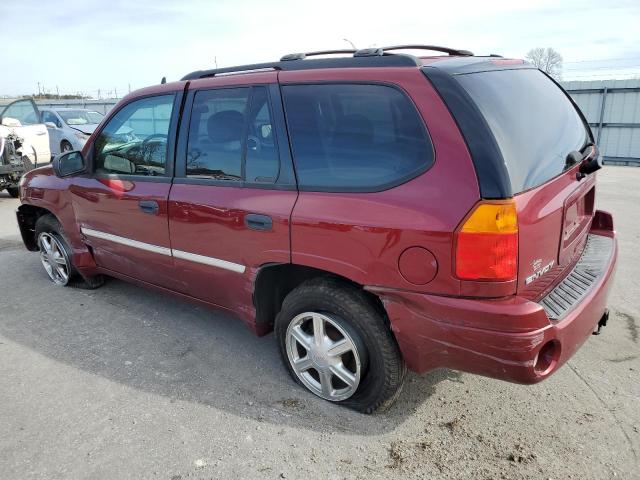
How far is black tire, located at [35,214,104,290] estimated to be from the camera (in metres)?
4.52

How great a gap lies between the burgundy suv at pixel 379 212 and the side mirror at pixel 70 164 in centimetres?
63

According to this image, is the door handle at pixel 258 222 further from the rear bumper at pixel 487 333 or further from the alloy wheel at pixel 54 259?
the alloy wheel at pixel 54 259

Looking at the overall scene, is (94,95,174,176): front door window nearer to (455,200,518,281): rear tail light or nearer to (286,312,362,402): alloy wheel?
(286,312,362,402): alloy wheel

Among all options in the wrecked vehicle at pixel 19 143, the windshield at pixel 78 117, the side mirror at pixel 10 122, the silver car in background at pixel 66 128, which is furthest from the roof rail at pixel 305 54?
the windshield at pixel 78 117

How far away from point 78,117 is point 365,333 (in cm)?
1415

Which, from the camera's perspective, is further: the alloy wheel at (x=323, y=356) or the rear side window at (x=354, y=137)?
the alloy wheel at (x=323, y=356)

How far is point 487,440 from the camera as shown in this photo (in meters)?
2.56

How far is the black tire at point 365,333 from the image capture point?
2559mm

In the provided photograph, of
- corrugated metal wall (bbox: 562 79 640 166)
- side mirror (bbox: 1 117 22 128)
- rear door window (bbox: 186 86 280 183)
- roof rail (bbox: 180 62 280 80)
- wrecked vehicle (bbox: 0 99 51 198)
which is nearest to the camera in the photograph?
rear door window (bbox: 186 86 280 183)

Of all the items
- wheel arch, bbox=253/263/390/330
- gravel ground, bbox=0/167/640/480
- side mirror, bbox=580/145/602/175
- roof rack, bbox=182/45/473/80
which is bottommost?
gravel ground, bbox=0/167/640/480

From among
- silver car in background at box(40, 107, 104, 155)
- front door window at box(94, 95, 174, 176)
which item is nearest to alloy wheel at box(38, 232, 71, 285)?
front door window at box(94, 95, 174, 176)

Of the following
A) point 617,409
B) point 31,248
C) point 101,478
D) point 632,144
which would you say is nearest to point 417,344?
point 617,409

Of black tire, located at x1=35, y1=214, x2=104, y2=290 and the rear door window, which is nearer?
the rear door window

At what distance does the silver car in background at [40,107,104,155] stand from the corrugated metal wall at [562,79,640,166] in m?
13.7
